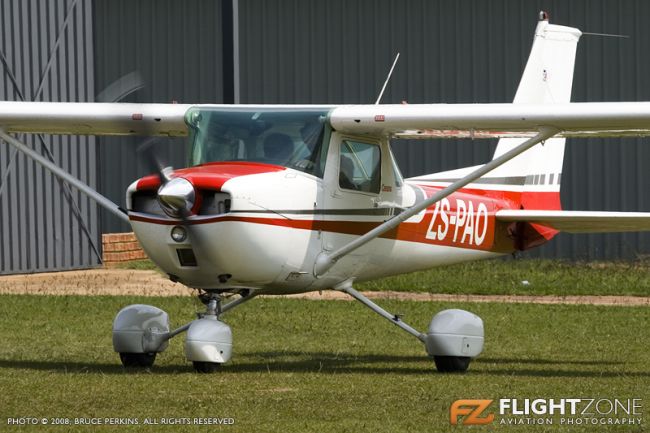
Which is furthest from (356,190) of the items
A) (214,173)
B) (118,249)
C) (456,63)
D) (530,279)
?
(456,63)

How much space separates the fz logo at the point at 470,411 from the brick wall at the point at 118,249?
15239 mm

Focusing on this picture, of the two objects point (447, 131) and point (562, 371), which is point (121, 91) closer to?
point (447, 131)

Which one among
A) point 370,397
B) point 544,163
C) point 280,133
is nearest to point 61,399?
point 370,397

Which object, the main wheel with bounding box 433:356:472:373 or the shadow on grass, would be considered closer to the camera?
the shadow on grass

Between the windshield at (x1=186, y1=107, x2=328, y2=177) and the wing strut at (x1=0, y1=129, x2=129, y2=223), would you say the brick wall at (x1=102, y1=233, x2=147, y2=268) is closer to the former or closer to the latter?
the wing strut at (x1=0, y1=129, x2=129, y2=223)

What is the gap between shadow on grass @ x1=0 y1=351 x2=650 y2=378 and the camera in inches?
446

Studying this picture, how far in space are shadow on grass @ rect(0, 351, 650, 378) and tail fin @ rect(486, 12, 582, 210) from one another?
252cm

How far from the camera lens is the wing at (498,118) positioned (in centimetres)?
1094

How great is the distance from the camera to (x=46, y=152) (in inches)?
899

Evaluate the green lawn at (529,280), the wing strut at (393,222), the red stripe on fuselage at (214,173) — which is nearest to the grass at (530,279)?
the green lawn at (529,280)

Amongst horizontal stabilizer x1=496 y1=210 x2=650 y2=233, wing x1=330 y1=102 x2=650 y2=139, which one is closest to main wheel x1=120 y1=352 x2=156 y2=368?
wing x1=330 y1=102 x2=650 y2=139

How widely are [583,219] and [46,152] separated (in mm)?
12235

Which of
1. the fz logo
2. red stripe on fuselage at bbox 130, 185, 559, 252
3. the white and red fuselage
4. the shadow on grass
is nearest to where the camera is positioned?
the fz logo

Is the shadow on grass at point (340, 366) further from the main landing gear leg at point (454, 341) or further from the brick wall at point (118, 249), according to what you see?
the brick wall at point (118, 249)
